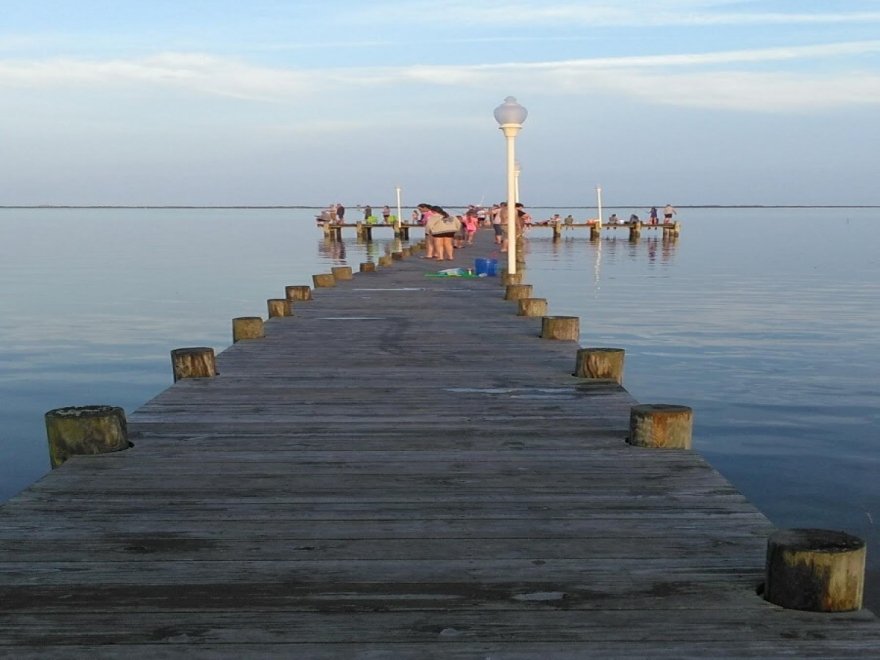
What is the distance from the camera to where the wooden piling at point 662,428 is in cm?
588

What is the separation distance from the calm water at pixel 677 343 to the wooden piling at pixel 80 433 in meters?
4.73

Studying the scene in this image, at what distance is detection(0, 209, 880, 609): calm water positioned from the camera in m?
10.6

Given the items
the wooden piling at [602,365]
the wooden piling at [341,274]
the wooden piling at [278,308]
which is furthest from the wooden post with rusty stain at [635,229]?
the wooden piling at [602,365]

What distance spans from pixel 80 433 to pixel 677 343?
15.5m

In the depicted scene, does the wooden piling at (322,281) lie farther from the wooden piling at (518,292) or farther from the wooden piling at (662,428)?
the wooden piling at (662,428)

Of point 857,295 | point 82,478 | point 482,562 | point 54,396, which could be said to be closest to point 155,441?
point 82,478

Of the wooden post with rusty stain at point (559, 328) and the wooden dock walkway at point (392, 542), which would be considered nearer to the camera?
the wooden dock walkway at point (392, 542)

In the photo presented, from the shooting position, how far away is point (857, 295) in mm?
29391

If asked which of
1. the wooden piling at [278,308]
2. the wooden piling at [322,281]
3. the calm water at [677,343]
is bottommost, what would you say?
the calm water at [677,343]

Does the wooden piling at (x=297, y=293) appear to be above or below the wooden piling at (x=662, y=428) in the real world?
Result: below

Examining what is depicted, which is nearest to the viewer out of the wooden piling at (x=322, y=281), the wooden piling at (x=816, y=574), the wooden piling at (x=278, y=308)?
the wooden piling at (x=816, y=574)

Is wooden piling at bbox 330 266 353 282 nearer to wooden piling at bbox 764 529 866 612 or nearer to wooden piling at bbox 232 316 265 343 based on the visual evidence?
wooden piling at bbox 232 316 265 343

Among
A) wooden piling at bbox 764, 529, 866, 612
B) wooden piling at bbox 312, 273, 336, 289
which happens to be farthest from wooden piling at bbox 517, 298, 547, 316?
wooden piling at bbox 764, 529, 866, 612

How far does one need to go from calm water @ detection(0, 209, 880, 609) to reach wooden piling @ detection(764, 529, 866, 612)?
3887 millimetres
